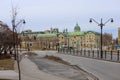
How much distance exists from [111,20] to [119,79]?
3893 centimetres

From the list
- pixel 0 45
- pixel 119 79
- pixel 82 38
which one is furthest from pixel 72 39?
pixel 119 79

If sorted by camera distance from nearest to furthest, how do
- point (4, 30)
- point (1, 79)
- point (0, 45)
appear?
point (1, 79)
point (0, 45)
point (4, 30)

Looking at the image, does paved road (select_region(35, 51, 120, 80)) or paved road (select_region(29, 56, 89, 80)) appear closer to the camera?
paved road (select_region(29, 56, 89, 80))

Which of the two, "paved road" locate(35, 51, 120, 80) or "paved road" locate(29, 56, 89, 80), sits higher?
"paved road" locate(29, 56, 89, 80)

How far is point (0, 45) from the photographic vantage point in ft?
171

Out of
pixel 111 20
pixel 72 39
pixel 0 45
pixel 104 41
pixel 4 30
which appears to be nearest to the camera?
pixel 0 45

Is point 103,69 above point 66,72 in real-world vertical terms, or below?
below

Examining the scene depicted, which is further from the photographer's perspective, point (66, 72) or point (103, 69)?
point (103, 69)

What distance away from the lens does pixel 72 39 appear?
179m

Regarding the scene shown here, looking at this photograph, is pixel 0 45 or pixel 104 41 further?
pixel 104 41

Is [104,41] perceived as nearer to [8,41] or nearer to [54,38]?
[54,38]

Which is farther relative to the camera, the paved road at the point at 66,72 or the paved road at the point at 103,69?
the paved road at the point at 103,69

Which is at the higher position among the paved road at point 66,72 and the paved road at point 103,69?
the paved road at point 66,72

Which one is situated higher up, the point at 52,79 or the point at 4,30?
the point at 4,30
